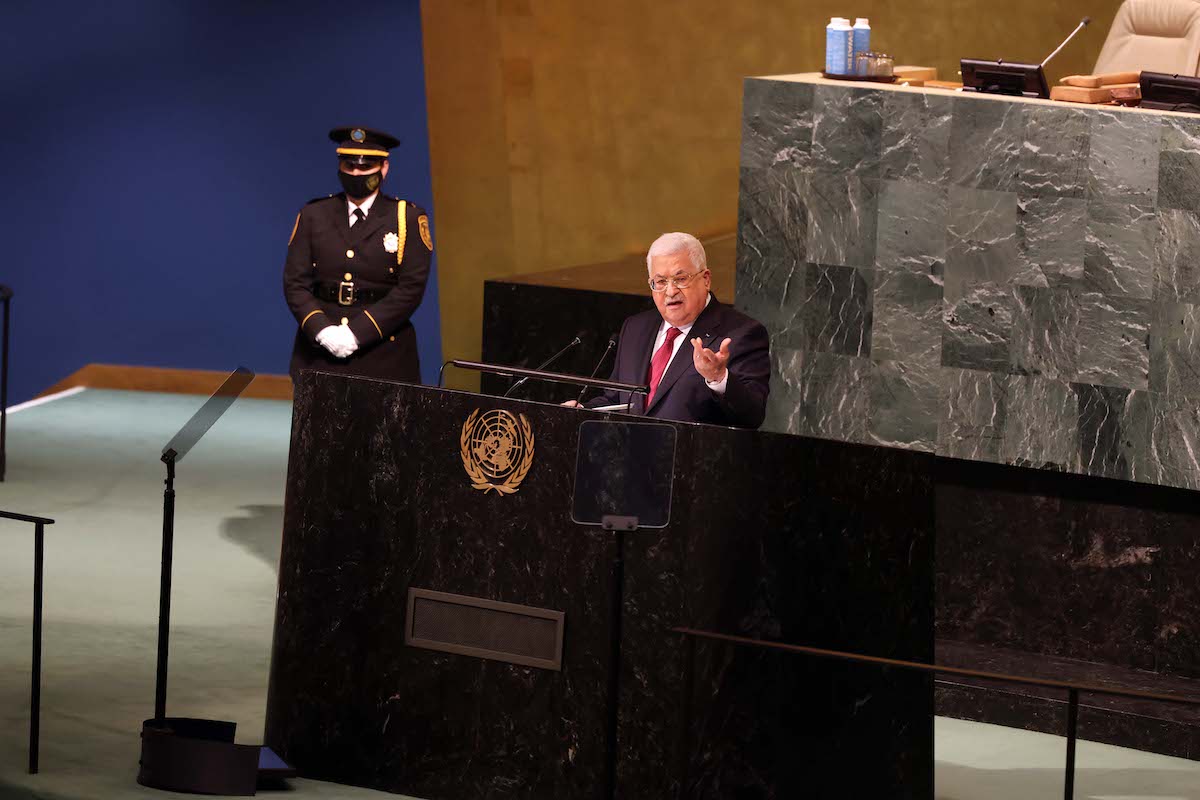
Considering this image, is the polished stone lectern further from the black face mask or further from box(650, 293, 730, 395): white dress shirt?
the black face mask

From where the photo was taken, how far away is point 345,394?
388 centimetres

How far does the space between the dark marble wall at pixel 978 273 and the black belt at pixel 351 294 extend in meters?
1.26

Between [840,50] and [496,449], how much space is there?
2079 mm

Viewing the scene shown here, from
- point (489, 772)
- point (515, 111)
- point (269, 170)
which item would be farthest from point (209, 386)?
point (489, 772)

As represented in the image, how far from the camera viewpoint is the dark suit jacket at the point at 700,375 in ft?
13.2

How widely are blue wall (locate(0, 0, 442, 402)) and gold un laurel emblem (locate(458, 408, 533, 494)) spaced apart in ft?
16.9

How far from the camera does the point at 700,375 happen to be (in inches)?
159

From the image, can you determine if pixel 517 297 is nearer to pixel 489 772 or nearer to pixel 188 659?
pixel 188 659

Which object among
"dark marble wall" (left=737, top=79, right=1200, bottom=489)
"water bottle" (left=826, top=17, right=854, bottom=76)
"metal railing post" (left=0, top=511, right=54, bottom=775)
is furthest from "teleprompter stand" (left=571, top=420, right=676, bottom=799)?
"water bottle" (left=826, top=17, right=854, bottom=76)

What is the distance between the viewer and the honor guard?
5.88m

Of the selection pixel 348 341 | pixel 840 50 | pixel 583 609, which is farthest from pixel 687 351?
pixel 348 341

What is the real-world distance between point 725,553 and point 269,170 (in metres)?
5.86

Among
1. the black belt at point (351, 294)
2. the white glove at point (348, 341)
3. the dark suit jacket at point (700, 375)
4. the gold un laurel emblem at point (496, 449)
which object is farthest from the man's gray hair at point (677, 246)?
the black belt at point (351, 294)

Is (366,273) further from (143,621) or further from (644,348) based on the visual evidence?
(644,348)
